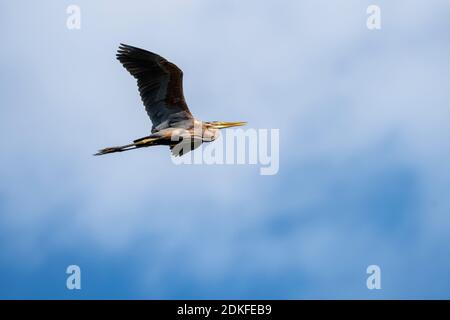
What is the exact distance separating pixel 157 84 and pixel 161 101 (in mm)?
444

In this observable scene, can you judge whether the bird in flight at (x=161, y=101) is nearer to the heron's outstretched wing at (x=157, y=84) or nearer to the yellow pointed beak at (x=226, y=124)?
the heron's outstretched wing at (x=157, y=84)

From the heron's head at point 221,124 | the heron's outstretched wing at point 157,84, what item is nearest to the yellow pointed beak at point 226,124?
the heron's head at point 221,124

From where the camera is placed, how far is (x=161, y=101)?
74.1 feet

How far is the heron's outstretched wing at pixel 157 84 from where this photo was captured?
72.5 ft

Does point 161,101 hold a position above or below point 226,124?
above

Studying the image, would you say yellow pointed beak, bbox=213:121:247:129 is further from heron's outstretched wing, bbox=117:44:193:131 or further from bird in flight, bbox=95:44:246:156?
heron's outstretched wing, bbox=117:44:193:131

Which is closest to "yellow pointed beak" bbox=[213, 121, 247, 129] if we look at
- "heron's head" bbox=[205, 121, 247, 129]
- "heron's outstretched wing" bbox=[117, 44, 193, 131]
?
"heron's head" bbox=[205, 121, 247, 129]

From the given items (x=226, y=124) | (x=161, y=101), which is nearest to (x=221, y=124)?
(x=226, y=124)

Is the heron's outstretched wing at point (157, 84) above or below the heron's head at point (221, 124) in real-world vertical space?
above

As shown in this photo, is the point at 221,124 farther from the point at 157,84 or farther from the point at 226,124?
the point at 157,84
